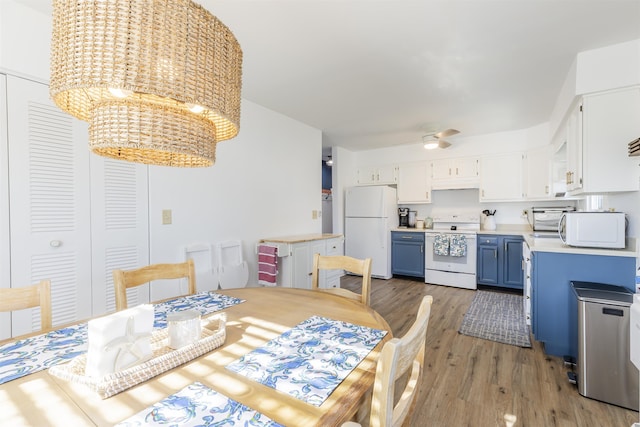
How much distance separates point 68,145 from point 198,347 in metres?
1.80

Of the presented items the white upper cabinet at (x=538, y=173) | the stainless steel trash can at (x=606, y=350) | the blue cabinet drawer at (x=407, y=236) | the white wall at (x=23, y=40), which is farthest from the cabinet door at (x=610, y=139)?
the white wall at (x=23, y=40)

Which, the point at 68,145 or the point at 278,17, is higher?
the point at 278,17

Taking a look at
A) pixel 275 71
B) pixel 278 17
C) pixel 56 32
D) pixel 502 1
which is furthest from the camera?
pixel 275 71

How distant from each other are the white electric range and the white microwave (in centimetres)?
194

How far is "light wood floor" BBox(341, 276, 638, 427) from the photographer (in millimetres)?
1595

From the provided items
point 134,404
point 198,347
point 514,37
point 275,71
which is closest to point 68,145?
point 275,71

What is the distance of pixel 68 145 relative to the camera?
1.84 meters

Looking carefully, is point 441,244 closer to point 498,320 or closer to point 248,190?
point 498,320

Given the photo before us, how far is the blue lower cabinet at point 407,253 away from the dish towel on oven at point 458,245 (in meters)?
0.49

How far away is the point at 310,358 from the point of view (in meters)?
0.87

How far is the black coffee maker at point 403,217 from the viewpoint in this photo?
5.11 meters

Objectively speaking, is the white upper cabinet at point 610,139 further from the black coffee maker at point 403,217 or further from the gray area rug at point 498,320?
the black coffee maker at point 403,217

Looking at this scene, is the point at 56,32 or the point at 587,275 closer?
the point at 56,32

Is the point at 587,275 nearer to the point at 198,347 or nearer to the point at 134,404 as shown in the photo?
the point at 198,347
